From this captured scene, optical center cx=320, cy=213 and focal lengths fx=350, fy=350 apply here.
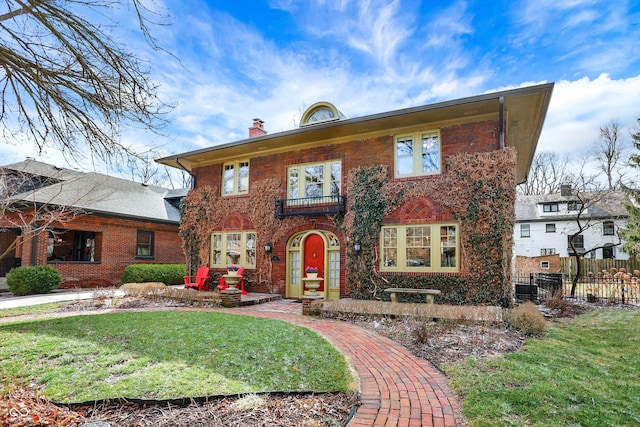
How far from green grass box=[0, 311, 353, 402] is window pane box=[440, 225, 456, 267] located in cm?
506

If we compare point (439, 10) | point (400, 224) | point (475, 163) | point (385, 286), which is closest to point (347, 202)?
point (400, 224)

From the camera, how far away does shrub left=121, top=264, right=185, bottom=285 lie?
1596 cm

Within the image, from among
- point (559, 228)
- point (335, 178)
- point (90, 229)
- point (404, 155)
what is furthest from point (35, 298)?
point (559, 228)

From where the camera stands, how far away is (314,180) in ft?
40.5

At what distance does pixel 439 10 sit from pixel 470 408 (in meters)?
7.35

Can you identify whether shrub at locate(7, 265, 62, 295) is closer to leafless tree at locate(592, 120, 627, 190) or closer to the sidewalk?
the sidewalk

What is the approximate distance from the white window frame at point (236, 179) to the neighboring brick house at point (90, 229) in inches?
200

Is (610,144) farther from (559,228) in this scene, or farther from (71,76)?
(71,76)

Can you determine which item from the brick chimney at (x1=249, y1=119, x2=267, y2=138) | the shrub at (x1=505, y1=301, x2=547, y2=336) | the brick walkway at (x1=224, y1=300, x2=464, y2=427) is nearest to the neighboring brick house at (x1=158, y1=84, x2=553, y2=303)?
the brick chimney at (x1=249, y1=119, x2=267, y2=138)

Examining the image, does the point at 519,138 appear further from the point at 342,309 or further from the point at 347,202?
the point at 342,309

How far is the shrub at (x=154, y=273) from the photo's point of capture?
628 inches

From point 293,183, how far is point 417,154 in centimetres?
451

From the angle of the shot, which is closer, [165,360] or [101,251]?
[165,360]

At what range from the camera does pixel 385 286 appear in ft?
34.6
